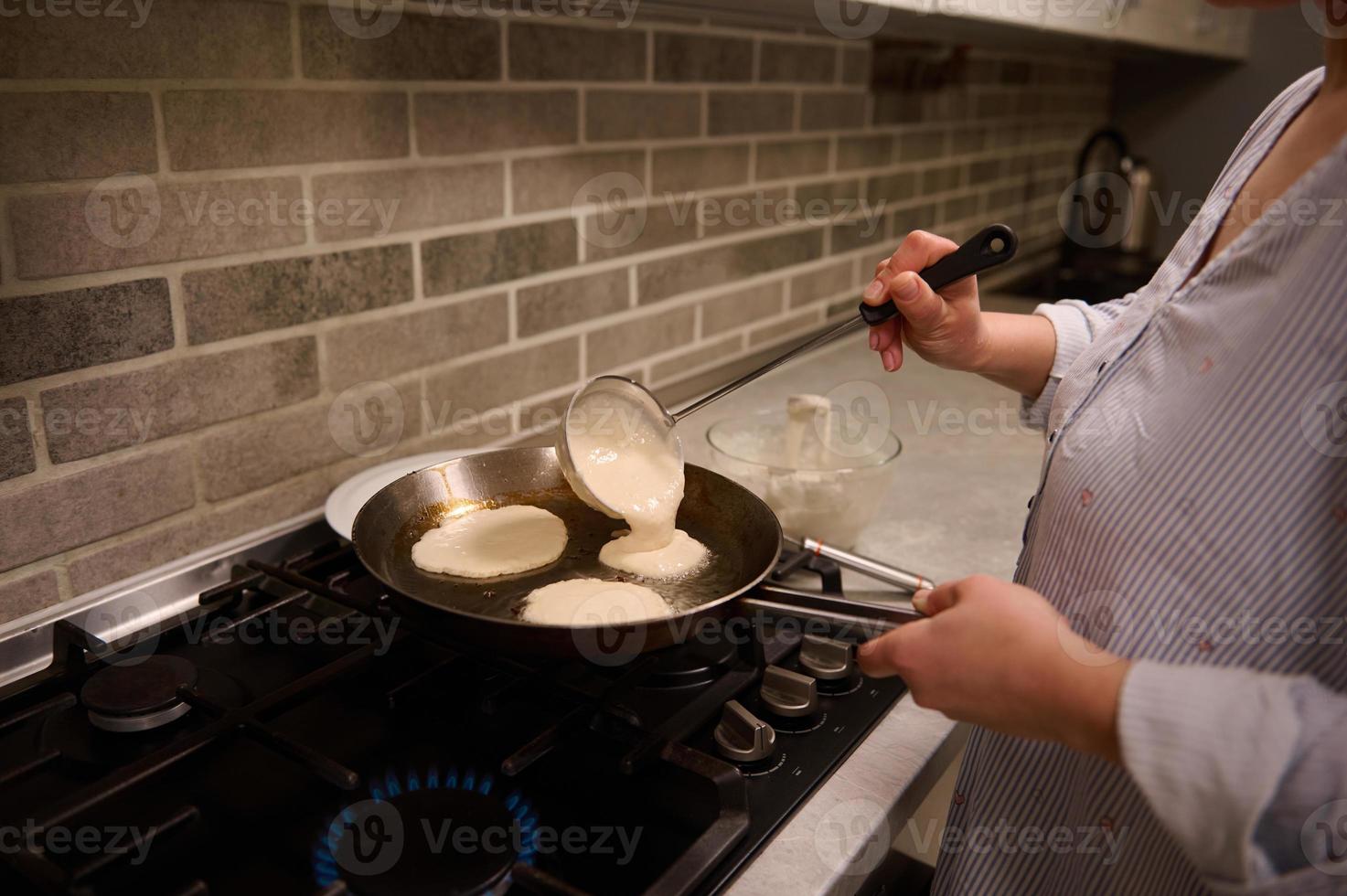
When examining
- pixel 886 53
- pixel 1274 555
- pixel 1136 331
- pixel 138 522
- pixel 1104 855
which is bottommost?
pixel 1104 855

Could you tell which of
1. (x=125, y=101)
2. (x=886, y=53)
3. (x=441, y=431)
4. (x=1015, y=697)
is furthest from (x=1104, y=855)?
(x=886, y=53)

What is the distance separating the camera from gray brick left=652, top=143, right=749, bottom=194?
1.44 m

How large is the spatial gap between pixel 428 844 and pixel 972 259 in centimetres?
62

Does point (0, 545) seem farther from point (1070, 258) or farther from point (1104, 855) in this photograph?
point (1070, 258)

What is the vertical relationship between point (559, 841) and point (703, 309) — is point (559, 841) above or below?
below

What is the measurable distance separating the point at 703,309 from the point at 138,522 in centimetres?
91

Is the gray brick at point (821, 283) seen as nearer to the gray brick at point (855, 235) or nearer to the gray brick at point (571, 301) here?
the gray brick at point (855, 235)

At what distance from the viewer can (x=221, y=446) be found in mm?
973

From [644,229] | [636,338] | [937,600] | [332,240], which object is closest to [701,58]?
[644,229]

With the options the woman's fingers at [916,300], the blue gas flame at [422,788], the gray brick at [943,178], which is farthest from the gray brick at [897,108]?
the blue gas flame at [422,788]

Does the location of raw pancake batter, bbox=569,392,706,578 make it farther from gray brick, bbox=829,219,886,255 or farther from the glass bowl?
gray brick, bbox=829,219,886,255

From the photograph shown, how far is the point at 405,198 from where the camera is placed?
109 cm

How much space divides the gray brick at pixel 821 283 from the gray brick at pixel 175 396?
101 centimetres

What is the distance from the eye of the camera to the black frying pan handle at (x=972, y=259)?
830 mm
